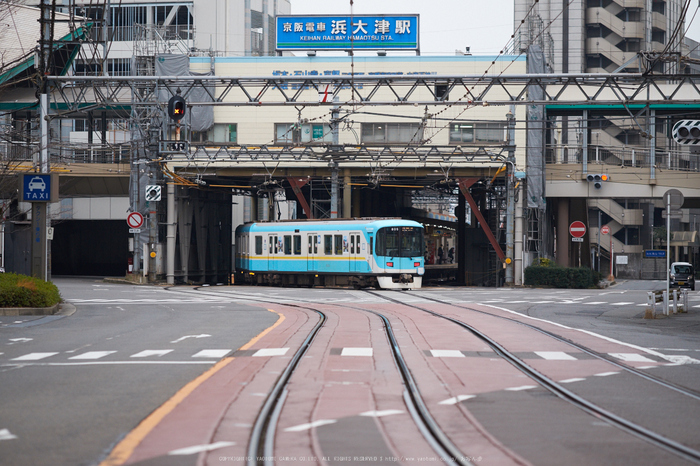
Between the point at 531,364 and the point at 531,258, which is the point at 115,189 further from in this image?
the point at 531,364

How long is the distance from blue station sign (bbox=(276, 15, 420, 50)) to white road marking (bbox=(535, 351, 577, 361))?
1357 inches

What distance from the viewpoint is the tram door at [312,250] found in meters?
37.3

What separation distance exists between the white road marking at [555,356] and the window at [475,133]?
108 ft

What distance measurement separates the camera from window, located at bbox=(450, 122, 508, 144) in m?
44.9

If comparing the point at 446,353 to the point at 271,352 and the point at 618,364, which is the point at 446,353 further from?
the point at 271,352

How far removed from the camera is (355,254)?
116 feet

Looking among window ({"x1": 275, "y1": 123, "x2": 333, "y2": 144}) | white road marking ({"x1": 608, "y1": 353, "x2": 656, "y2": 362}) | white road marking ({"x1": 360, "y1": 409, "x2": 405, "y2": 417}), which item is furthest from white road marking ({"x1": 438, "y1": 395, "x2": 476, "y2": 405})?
window ({"x1": 275, "y1": 123, "x2": 333, "y2": 144})

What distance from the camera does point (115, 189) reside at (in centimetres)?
5122

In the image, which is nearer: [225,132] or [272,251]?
[272,251]

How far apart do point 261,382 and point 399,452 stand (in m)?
3.64

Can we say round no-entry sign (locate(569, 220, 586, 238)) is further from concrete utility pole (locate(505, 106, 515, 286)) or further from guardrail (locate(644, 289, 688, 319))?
guardrail (locate(644, 289, 688, 319))

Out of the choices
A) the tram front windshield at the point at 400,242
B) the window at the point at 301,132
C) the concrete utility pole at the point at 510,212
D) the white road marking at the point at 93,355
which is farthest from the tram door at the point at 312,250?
the white road marking at the point at 93,355

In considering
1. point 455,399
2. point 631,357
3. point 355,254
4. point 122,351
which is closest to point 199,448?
point 455,399

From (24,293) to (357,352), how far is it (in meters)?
11.1
